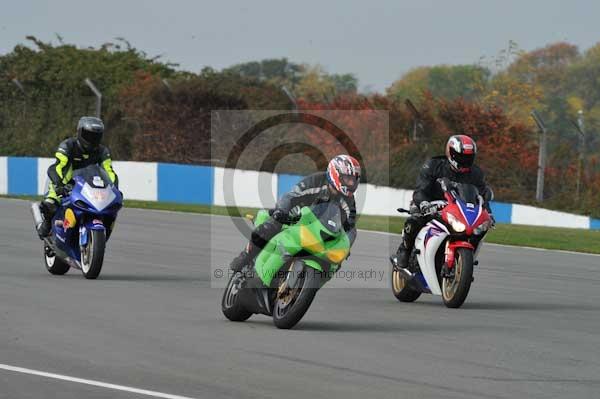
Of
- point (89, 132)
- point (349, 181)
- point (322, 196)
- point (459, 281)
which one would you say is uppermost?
point (89, 132)

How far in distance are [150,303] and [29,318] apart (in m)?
1.61

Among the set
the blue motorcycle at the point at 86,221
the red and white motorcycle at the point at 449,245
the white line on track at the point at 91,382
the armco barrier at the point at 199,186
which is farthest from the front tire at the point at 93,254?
the armco barrier at the point at 199,186

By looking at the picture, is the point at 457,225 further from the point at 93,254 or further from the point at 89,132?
the point at 89,132

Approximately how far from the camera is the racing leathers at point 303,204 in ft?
32.5

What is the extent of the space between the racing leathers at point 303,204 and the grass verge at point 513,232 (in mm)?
12022

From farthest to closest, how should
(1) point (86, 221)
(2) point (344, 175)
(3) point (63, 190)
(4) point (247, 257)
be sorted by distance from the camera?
1. (3) point (63, 190)
2. (1) point (86, 221)
3. (4) point (247, 257)
4. (2) point (344, 175)

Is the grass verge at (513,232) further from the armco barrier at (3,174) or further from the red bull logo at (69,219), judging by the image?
the red bull logo at (69,219)

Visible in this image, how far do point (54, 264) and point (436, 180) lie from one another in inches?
170

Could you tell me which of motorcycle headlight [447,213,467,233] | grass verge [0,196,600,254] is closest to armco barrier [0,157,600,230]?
grass verge [0,196,600,254]

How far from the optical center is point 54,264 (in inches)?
556

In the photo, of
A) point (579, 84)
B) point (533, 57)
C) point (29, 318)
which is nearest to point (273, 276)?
point (29, 318)

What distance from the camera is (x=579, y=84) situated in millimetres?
99812

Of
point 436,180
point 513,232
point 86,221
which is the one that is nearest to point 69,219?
point 86,221

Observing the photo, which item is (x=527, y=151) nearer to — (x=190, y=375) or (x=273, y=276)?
(x=273, y=276)
